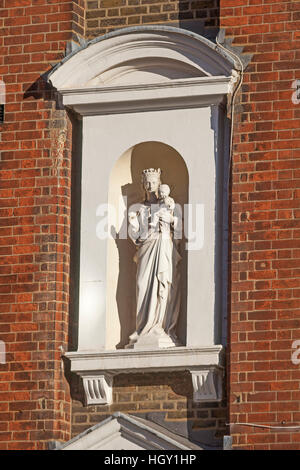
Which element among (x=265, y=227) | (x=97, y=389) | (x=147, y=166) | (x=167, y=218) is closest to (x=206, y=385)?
(x=97, y=389)

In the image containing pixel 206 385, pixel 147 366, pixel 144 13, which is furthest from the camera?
pixel 144 13

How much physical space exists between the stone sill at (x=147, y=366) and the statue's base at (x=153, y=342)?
0.31 feet

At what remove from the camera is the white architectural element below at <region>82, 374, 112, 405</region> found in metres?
16.6

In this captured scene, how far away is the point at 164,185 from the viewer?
672 inches

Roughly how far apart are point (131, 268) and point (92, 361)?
1.02 metres

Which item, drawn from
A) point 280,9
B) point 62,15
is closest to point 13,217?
point 62,15

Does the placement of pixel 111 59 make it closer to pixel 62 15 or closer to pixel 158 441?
pixel 62 15

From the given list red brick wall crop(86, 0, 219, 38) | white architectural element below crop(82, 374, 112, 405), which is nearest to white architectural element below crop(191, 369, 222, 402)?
white architectural element below crop(82, 374, 112, 405)

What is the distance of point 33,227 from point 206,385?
2.17 meters

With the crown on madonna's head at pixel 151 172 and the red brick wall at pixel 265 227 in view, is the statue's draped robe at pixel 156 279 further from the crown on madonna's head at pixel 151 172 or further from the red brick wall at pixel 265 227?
the red brick wall at pixel 265 227

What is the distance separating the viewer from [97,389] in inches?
656

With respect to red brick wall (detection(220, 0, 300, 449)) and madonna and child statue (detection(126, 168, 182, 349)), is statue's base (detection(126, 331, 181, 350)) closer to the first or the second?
madonna and child statue (detection(126, 168, 182, 349))

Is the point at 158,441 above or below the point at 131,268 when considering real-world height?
below

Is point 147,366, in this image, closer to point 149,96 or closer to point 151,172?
point 151,172
